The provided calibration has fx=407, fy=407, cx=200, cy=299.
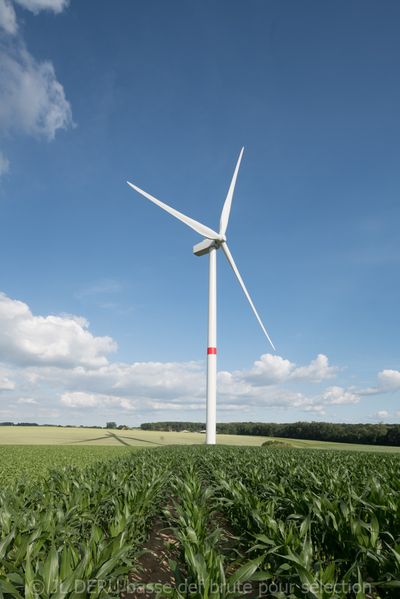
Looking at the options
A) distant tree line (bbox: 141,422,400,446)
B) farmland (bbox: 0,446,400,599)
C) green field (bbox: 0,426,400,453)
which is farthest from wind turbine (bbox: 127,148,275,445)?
distant tree line (bbox: 141,422,400,446)

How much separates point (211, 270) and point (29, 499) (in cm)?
3976

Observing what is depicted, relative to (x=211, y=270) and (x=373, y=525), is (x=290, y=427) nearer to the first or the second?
(x=211, y=270)

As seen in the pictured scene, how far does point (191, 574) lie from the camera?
5227 millimetres

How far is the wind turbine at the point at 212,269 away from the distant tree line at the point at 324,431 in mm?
47599

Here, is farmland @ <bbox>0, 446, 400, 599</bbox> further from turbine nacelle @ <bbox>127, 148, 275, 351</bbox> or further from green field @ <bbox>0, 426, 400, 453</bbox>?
green field @ <bbox>0, 426, 400, 453</bbox>

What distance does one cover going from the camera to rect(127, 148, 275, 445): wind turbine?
148 feet

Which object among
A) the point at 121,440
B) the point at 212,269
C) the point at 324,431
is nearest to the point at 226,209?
the point at 212,269

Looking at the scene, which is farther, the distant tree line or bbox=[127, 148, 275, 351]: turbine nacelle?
the distant tree line

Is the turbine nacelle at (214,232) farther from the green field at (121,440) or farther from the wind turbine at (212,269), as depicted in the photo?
the green field at (121,440)

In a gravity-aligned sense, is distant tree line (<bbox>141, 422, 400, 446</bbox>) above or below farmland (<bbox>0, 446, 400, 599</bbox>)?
above

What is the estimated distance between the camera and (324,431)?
91.2 m

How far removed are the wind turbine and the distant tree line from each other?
47599 millimetres

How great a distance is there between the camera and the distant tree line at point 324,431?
79.8 metres

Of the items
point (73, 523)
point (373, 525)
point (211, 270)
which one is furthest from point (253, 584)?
point (211, 270)
